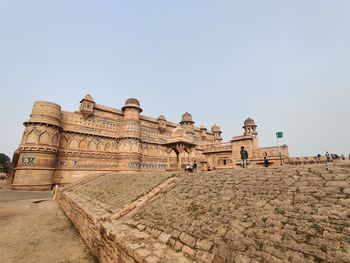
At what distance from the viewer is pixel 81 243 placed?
780 centimetres

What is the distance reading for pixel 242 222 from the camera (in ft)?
13.9

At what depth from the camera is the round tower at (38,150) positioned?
890 inches

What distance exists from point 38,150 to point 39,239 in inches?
751

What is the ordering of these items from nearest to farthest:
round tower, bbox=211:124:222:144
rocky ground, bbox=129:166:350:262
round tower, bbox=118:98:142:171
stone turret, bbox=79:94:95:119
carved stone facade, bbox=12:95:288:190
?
rocky ground, bbox=129:166:350:262
carved stone facade, bbox=12:95:288:190
stone turret, bbox=79:94:95:119
round tower, bbox=118:98:142:171
round tower, bbox=211:124:222:144

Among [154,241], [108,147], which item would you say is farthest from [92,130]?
[154,241]

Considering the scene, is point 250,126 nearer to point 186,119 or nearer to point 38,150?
point 186,119

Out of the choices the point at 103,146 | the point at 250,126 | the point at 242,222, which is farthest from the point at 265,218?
the point at 250,126

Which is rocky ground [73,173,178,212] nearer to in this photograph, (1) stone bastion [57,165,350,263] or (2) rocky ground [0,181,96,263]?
(1) stone bastion [57,165,350,263]

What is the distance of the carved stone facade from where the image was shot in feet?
73.0

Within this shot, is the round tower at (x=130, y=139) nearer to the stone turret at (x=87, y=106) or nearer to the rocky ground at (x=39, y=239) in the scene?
the stone turret at (x=87, y=106)

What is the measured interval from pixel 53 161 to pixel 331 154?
31.7 meters

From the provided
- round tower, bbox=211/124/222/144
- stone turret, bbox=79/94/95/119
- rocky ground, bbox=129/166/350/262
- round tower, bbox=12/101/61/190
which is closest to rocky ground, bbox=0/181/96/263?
rocky ground, bbox=129/166/350/262

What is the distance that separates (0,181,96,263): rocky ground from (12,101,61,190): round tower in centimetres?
1201

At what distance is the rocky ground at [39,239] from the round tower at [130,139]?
748 inches
